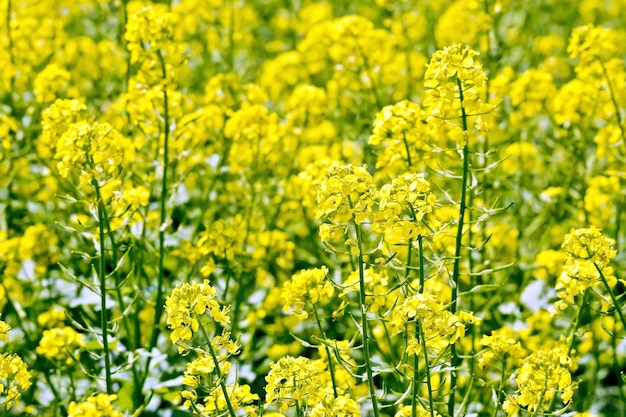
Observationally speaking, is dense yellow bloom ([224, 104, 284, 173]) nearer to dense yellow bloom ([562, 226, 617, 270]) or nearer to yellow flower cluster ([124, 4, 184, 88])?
yellow flower cluster ([124, 4, 184, 88])

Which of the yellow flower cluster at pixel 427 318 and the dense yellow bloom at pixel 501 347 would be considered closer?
the yellow flower cluster at pixel 427 318

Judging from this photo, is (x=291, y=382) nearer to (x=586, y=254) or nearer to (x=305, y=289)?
(x=305, y=289)

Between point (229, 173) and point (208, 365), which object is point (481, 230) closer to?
point (229, 173)

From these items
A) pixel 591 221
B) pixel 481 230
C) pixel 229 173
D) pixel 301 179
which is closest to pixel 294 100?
pixel 229 173

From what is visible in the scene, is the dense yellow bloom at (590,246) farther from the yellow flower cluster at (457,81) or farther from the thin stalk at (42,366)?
the thin stalk at (42,366)

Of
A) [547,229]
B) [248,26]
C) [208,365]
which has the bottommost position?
[547,229]

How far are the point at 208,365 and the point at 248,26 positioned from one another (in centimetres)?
472

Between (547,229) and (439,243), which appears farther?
(547,229)

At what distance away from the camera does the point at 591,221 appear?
494 cm

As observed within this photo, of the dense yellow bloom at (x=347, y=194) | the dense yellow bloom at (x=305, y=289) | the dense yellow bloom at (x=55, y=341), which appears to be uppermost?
the dense yellow bloom at (x=347, y=194)

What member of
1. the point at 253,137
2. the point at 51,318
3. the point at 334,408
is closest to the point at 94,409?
the point at 334,408

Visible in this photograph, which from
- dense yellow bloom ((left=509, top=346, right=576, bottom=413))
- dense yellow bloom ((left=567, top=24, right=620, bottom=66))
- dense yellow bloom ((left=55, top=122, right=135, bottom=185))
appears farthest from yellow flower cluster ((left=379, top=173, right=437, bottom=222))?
dense yellow bloom ((left=567, top=24, right=620, bottom=66))

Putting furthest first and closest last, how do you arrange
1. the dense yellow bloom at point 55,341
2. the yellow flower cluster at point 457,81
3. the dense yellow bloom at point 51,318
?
the dense yellow bloom at point 51,318, the dense yellow bloom at point 55,341, the yellow flower cluster at point 457,81

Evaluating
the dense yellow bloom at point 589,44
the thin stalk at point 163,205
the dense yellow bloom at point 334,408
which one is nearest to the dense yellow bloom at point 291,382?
the dense yellow bloom at point 334,408
